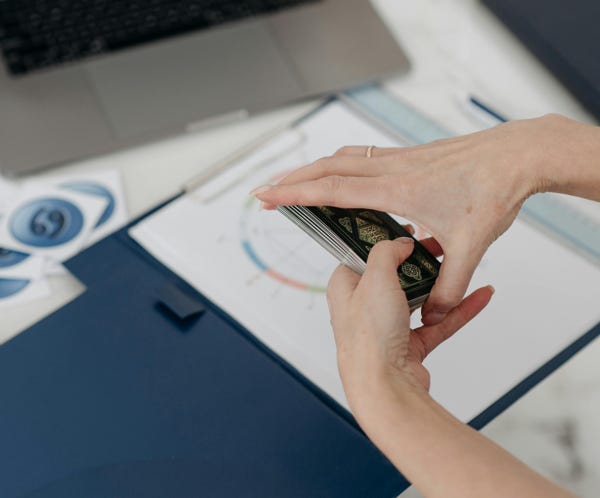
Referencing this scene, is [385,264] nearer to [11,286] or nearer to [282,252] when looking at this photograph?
[282,252]

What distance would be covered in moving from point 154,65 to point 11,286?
321 mm

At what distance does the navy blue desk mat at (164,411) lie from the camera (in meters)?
0.71

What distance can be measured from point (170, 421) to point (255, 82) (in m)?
0.45

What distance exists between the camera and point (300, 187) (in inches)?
27.4

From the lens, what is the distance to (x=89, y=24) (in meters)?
1.04

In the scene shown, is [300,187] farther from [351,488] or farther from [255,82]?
[255,82]

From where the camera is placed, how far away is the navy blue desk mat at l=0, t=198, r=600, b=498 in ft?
2.35

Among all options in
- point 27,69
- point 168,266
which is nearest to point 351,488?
point 168,266

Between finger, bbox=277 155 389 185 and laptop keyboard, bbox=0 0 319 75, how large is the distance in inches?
16.1

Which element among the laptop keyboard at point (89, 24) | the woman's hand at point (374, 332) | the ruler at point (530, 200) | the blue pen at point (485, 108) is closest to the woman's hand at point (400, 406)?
the woman's hand at point (374, 332)

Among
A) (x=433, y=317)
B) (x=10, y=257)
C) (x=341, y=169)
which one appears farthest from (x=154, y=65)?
(x=433, y=317)

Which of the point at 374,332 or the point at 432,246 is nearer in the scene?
the point at 374,332

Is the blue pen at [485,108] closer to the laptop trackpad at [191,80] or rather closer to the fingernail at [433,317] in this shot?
the laptop trackpad at [191,80]

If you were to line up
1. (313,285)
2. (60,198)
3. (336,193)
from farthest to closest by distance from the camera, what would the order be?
1. (60,198)
2. (313,285)
3. (336,193)
